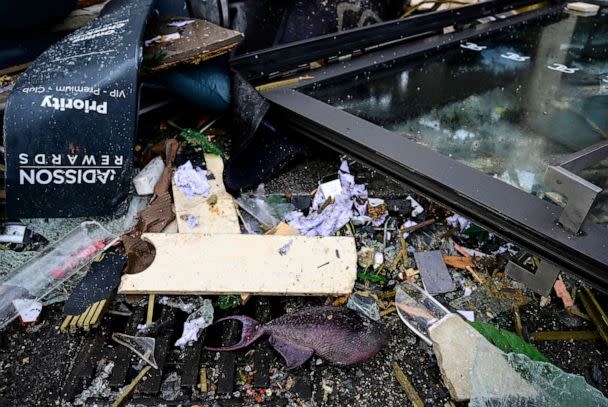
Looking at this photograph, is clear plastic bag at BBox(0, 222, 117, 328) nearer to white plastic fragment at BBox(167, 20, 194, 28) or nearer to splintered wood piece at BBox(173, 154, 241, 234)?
splintered wood piece at BBox(173, 154, 241, 234)

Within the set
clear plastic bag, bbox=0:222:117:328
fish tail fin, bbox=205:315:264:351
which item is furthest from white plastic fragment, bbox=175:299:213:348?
clear plastic bag, bbox=0:222:117:328

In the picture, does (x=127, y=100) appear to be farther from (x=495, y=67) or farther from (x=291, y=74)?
(x=495, y=67)

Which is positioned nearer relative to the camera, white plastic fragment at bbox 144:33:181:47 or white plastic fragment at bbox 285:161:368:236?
white plastic fragment at bbox 285:161:368:236

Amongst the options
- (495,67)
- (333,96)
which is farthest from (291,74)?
(495,67)

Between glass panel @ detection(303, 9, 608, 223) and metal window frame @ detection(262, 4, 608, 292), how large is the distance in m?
0.16

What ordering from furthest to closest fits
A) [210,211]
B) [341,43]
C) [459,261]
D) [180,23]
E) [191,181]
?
[341,43] → [180,23] → [191,181] → [210,211] → [459,261]

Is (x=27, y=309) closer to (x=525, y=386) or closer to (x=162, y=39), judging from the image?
(x=162, y=39)

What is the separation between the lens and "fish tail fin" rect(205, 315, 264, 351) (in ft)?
6.71

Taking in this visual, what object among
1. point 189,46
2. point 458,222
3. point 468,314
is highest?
point 189,46

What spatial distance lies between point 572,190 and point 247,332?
4.66 ft

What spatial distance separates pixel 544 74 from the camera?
336cm

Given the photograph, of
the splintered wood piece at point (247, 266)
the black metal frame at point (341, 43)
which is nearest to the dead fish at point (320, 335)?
the splintered wood piece at point (247, 266)

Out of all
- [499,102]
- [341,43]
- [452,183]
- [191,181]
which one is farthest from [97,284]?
[499,102]

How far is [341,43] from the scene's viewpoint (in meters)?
3.31
